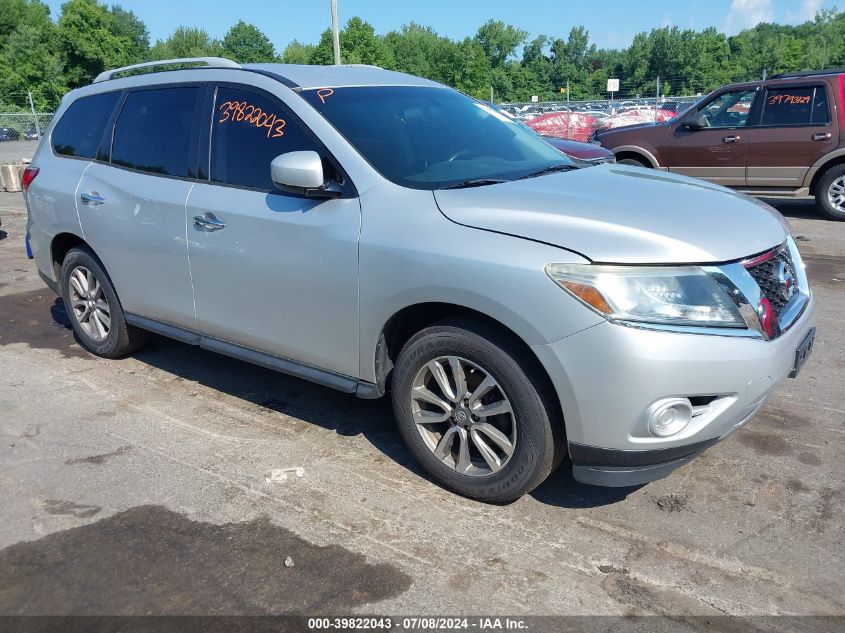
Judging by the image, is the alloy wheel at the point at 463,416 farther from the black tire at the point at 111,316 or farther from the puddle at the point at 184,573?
the black tire at the point at 111,316

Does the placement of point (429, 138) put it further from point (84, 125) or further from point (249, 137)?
point (84, 125)

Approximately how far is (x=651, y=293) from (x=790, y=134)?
8.92m

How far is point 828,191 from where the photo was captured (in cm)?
1012

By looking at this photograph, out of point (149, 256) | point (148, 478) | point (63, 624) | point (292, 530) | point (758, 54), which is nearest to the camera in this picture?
point (63, 624)

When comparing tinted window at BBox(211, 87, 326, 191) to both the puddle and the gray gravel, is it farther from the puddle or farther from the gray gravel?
the puddle

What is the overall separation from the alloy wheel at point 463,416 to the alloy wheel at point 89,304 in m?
2.83

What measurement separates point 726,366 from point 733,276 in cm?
36

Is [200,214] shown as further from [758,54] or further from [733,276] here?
[758,54]

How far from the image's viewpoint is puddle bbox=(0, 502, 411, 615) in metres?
2.79

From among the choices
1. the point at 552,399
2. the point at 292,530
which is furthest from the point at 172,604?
the point at 552,399

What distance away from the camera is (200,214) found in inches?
162

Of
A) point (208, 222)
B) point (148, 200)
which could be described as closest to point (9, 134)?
point (148, 200)

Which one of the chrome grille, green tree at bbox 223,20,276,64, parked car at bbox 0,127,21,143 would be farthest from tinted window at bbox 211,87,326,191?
green tree at bbox 223,20,276,64

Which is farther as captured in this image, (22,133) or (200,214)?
(22,133)
